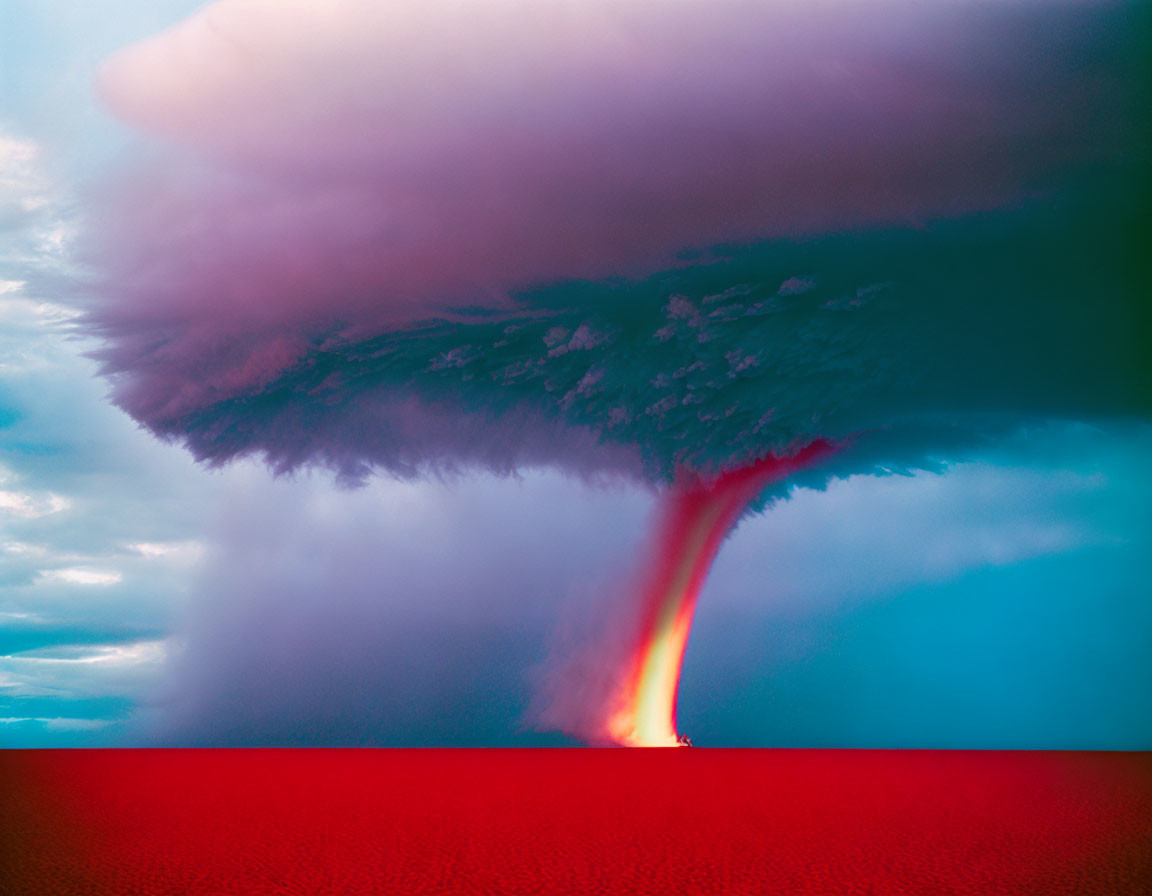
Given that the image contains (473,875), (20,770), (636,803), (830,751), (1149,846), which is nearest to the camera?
(473,875)

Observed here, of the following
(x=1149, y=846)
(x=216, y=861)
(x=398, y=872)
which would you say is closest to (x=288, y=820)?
(x=216, y=861)

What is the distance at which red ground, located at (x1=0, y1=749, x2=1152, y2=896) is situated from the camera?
675cm

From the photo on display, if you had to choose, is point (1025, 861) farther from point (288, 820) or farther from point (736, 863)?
point (288, 820)

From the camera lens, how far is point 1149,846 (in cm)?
831

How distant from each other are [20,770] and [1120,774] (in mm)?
20467

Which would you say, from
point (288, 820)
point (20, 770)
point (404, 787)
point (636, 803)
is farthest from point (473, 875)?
point (20, 770)

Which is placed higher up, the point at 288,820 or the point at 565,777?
the point at 565,777

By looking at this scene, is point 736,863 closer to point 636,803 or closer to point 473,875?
point 473,875

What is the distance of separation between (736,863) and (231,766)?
14264 millimetres

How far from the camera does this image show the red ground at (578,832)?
22.1ft

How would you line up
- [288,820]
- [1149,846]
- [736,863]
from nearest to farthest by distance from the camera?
[736,863] → [1149,846] → [288,820]

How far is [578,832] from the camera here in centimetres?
912

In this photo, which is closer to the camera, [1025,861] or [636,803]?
[1025,861]

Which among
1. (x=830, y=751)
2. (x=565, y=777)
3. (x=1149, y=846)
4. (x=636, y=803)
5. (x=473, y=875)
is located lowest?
(x=473, y=875)
